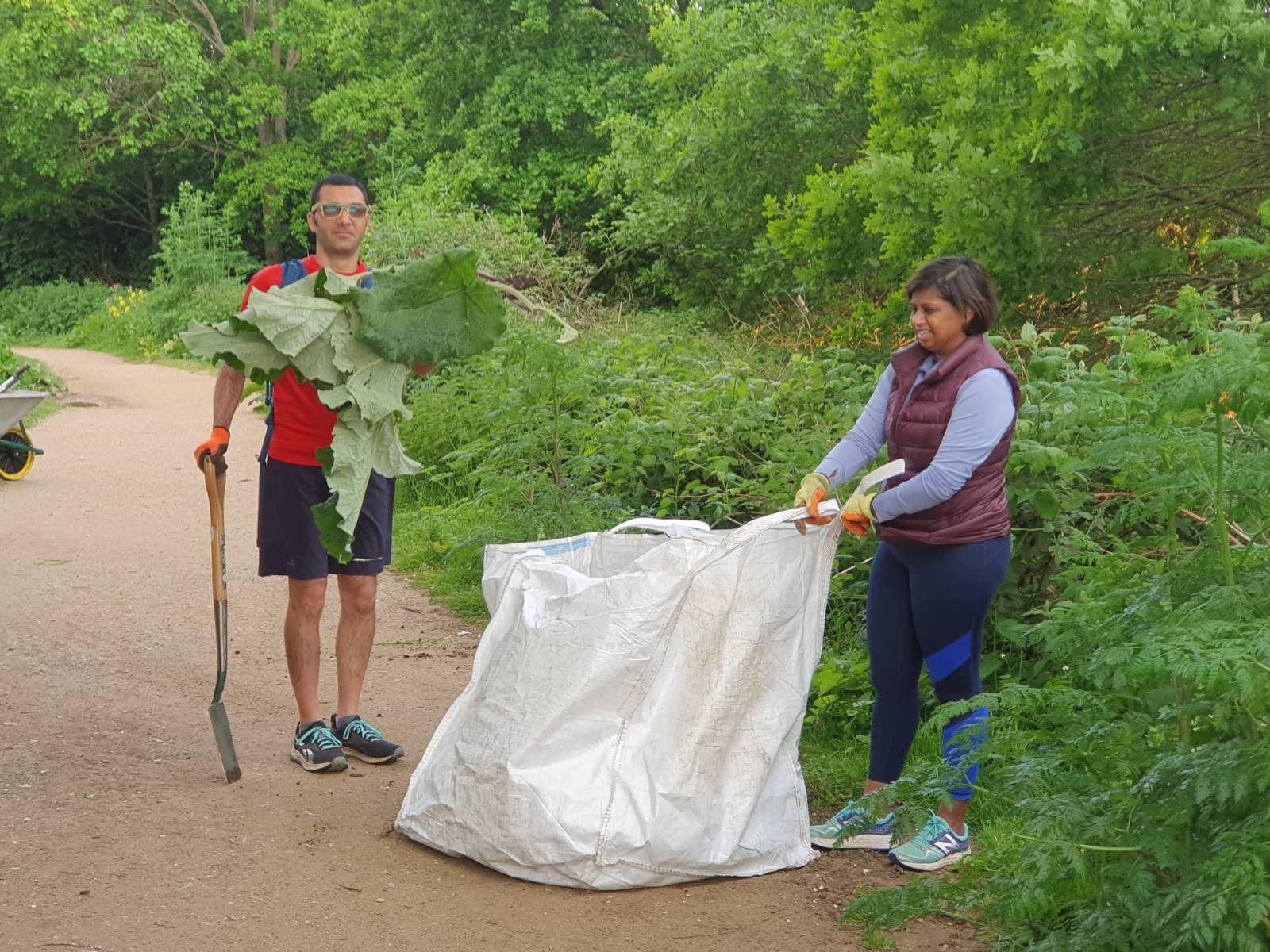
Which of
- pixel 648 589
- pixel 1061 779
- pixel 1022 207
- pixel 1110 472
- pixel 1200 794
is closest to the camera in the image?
pixel 1200 794

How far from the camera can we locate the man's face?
15.3 ft

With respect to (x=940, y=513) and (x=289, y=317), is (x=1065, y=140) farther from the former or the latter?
(x=289, y=317)

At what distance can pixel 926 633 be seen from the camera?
4.05 metres

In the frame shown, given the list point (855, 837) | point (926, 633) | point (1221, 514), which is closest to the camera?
point (1221, 514)

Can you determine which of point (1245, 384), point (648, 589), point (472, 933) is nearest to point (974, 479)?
point (648, 589)

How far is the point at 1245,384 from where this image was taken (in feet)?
8.58

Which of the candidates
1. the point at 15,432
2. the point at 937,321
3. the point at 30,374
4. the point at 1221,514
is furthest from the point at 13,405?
the point at 1221,514

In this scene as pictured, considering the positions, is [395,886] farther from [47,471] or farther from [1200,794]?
[47,471]

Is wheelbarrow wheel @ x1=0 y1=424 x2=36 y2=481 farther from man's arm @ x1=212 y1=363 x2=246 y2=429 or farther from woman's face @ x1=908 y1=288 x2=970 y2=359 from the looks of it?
woman's face @ x1=908 y1=288 x2=970 y2=359

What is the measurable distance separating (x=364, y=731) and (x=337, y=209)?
1799 millimetres

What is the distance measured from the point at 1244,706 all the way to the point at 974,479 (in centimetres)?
138

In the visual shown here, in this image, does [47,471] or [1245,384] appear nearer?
[1245,384]

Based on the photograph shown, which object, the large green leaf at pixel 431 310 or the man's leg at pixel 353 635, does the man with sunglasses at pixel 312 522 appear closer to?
the man's leg at pixel 353 635

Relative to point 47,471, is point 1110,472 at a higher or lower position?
higher
